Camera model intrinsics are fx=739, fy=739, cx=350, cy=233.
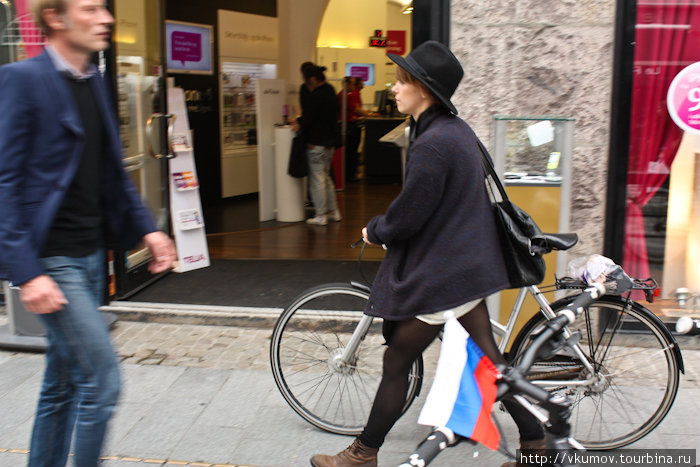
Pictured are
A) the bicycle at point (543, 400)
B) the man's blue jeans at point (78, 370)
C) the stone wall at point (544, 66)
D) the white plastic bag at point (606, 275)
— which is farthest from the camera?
the stone wall at point (544, 66)

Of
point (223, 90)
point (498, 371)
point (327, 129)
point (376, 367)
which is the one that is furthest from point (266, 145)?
point (498, 371)

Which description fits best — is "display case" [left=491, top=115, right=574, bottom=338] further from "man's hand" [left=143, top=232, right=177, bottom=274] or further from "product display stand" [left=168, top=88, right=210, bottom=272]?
"product display stand" [left=168, top=88, right=210, bottom=272]

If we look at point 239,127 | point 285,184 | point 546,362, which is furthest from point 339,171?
point 546,362

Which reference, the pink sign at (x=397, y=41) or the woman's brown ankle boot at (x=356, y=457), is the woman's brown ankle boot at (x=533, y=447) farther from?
the pink sign at (x=397, y=41)

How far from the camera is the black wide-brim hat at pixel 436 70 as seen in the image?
2.69 metres

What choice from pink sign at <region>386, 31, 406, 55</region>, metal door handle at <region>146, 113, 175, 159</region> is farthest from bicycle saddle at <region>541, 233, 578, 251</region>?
pink sign at <region>386, 31, 406, 55</region>

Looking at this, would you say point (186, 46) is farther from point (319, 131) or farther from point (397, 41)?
point (397, 41)

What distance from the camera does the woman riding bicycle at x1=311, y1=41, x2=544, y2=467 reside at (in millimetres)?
2674

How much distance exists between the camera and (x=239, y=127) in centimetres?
1109

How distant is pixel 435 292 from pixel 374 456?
801mm

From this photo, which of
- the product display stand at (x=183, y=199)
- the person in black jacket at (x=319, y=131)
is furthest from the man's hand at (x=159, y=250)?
the person in black jacket at (x=319, y=131)

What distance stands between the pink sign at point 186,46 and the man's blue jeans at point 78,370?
7832mm

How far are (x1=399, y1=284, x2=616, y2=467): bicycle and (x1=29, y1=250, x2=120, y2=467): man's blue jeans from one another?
1.16 meters

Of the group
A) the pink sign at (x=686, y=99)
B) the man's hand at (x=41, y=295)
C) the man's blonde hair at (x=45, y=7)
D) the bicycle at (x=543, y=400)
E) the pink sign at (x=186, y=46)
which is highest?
the pink sign at (x=186, y=46)
